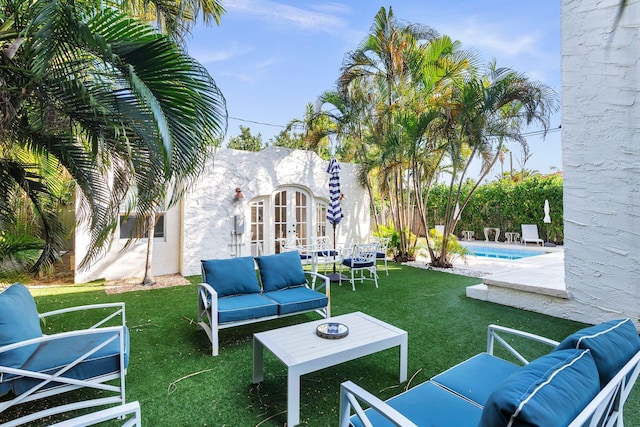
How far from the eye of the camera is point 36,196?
363cm

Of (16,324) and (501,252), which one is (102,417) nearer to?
(16,324)

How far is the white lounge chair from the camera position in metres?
12.6

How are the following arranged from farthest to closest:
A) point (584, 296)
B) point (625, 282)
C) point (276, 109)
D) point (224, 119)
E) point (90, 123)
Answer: point (276, 109), point (584, 296), point (625, 282), point (90, 123), point (224, 119)

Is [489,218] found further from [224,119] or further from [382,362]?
[224,119]

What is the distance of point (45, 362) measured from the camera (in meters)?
2.21

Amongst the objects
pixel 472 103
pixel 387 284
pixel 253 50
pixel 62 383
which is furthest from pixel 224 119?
pixel 253 50

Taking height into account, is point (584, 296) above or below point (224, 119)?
below

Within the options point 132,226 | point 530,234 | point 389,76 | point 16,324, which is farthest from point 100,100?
point 530,234

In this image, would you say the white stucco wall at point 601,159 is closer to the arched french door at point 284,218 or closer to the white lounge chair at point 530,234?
the arched french door at point 284,218

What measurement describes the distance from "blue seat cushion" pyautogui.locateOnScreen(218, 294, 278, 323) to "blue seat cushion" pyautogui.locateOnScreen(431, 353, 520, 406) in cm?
211

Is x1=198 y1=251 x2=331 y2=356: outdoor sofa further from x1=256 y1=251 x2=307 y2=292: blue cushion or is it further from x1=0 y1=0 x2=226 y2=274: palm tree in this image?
x1=0 y1=0 x2=226 y2=274: palm tree

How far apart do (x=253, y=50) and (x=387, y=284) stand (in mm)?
8936

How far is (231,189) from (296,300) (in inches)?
191

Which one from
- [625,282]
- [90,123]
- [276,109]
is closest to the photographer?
[90,123]
